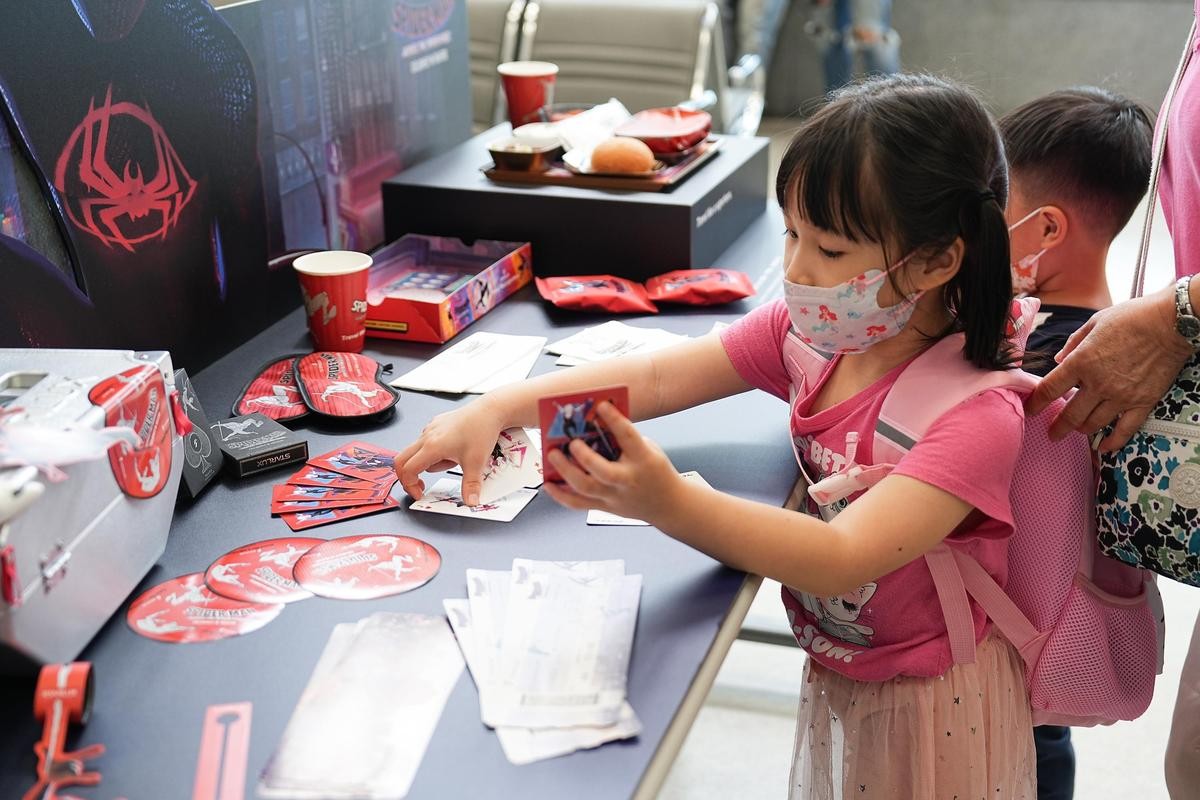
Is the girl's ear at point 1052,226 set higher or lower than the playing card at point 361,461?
higher

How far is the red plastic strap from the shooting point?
0.88 m

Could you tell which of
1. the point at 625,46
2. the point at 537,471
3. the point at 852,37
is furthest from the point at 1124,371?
the point at 852,37

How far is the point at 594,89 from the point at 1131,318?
2.24 metres

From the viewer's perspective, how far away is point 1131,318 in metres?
1.20

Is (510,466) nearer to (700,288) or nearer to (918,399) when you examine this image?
(918,399)

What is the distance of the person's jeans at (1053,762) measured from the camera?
1701 millimetres

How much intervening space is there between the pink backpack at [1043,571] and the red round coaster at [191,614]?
0.54 m

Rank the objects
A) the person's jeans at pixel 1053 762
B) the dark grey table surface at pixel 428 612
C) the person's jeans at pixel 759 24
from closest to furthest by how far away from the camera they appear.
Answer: the dark grey table surface at pixel 428 612 → the person's jeans at pixel 1053 762 → the person's jeans at pixel 759 24

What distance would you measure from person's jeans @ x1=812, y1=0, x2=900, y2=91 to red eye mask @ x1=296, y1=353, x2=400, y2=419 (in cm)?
402

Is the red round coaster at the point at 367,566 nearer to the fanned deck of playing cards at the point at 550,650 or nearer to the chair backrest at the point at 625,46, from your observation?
the fanned deck of playing cards at the point at 550,650

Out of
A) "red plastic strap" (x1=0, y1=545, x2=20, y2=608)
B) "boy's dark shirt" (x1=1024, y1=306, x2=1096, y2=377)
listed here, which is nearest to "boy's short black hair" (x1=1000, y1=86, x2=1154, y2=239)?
"boy's dark shirt" (x1=1024, y1=306, x2=1096, y2=377)

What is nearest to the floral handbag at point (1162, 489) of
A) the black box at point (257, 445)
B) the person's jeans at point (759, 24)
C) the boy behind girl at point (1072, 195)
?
the boy behind girl at point (1072, 195)

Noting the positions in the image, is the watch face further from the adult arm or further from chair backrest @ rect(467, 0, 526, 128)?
chair backrest @ rect(467, 0, 526, 128)

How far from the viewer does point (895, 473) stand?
108 centimetres
